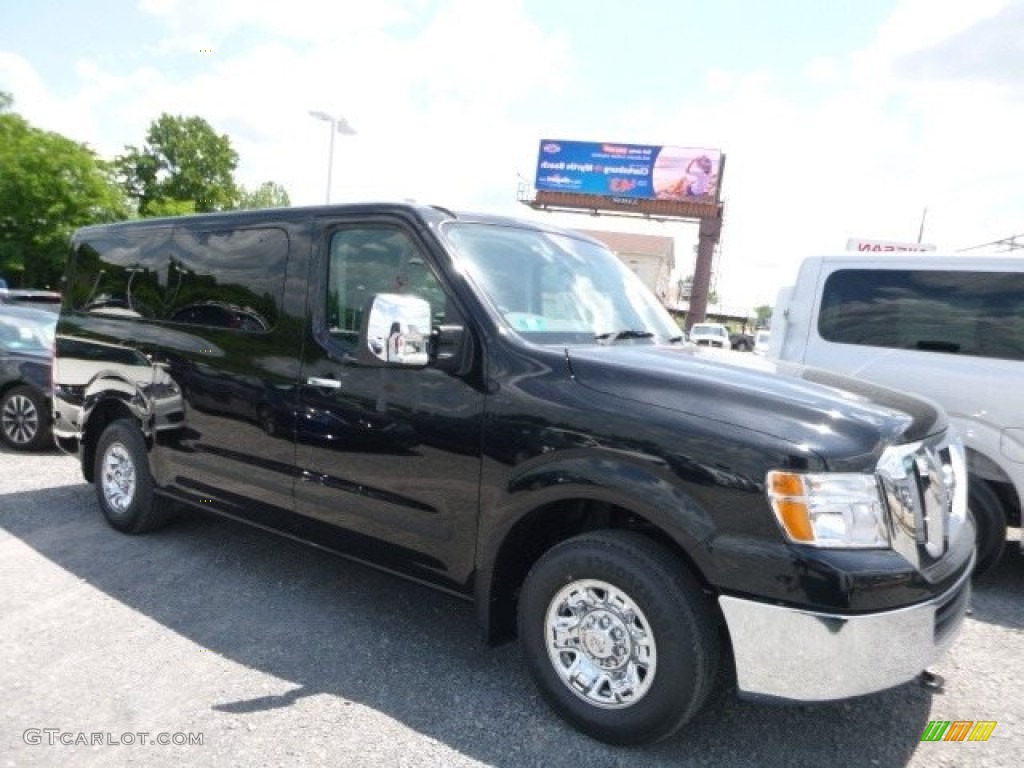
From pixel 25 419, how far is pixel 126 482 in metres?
3.22

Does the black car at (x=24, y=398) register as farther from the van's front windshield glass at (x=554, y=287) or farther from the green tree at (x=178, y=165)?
the green tree at (x=178, y=165)

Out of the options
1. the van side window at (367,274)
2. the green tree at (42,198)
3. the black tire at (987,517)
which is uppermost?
the green tree at (42,198)

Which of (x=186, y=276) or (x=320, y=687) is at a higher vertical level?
(x=186, y=276)

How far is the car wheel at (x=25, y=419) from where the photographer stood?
7098mm

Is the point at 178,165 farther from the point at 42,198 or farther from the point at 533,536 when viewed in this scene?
the point at 533,536

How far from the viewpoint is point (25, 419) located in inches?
280

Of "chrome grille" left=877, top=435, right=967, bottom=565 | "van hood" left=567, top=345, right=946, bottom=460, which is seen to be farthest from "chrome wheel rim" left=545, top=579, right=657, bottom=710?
"chrome grille" left=877, top=435, right=967, bottom=565

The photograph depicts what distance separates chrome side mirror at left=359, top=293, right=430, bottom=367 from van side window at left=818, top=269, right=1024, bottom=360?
3.74m

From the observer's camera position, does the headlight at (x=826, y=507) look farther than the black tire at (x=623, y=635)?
No

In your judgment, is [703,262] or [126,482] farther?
[703,262]

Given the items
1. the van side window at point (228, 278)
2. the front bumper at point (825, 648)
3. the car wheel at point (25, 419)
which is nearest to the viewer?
the front bumper at point (825, 648)

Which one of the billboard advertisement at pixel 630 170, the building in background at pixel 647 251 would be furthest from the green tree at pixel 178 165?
the building in background at pixel 647 251

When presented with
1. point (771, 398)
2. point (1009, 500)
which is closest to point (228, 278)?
point (771, 398)

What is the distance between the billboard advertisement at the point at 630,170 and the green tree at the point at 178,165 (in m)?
22.3
